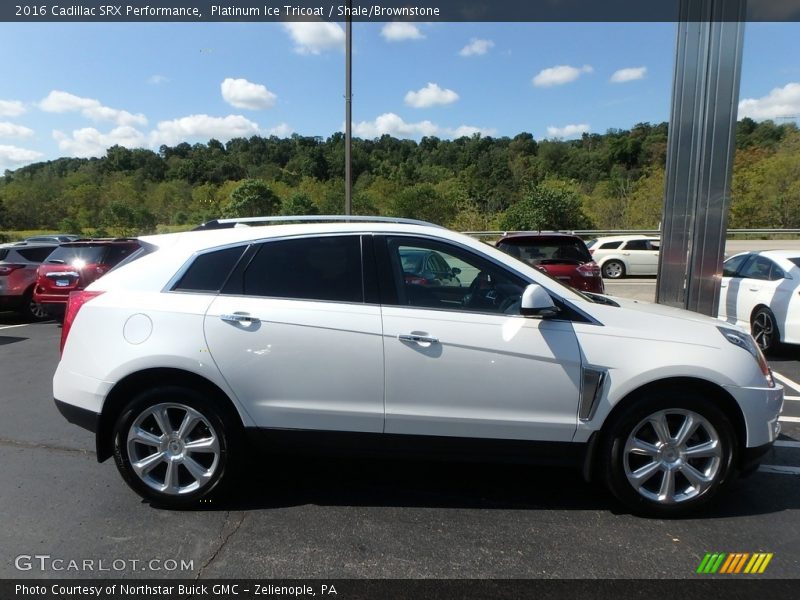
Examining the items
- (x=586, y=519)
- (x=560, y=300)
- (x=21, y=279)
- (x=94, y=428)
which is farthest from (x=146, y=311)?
(x=21, y=279)

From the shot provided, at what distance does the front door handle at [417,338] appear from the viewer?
3.01 meters

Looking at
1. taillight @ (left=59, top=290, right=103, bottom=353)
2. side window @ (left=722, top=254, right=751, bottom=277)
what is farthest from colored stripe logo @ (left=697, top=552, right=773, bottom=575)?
side window @ (left=722, top=254, right=751, bottom=277)

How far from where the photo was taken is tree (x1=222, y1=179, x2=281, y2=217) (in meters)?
35.4

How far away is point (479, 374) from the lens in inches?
118

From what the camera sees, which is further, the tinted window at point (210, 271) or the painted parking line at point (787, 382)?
the painted parking line at point (787, 382)

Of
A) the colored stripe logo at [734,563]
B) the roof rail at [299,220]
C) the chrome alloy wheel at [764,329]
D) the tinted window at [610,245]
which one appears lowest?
the colored stripe logo at [734,563]

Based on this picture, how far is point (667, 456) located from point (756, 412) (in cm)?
55

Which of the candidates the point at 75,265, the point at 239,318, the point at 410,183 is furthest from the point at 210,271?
the point at 410,183

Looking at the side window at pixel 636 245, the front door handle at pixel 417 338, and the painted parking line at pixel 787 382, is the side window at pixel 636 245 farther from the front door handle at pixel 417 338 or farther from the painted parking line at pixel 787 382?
the front door handle at pixel 417 338

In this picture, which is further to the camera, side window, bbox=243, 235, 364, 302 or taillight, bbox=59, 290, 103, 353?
taillight, bbox=59, 290, 103, 353

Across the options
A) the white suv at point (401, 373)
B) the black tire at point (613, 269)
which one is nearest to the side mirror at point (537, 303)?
the white suv at point (401, 373)

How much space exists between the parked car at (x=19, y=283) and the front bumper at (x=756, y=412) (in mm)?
11390

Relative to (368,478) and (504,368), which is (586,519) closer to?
(504,368)

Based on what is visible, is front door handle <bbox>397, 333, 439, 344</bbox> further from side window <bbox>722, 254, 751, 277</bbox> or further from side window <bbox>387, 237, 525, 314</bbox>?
side window <bbox>722, 254, 751, 277</bbox>
